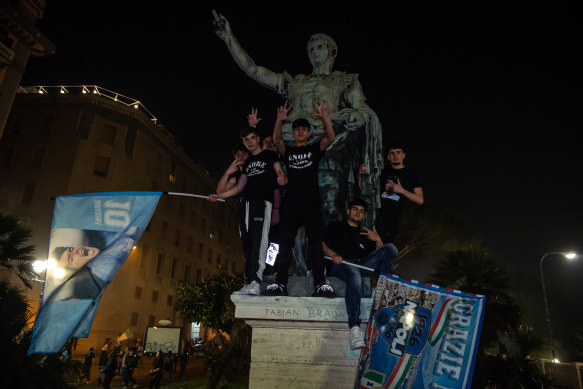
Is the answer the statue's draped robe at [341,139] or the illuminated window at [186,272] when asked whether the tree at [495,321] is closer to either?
the statue's draped robe at [341,139]

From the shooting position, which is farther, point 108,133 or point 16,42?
point 108,133

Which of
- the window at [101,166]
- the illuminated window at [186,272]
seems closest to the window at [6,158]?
the window at [101,166]

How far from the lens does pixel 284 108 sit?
5078mm

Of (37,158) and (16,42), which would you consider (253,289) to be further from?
(37,158)

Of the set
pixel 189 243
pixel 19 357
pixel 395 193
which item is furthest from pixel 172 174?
pixel 395 193

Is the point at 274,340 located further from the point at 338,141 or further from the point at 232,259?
the point at 232,259

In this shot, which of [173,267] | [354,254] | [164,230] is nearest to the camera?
[354,254]

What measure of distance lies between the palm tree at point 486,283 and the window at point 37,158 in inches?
1106

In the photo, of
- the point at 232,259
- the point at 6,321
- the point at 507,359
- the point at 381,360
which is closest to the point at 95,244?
the point at 6,321

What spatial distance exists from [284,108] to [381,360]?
127 inches

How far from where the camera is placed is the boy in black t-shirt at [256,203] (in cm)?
434

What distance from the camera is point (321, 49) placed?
6.71 m

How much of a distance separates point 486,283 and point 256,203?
9455 millimetres

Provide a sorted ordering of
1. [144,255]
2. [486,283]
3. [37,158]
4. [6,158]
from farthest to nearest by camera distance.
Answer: [144,255] < [6,158] < [37,158] < [486,283]
